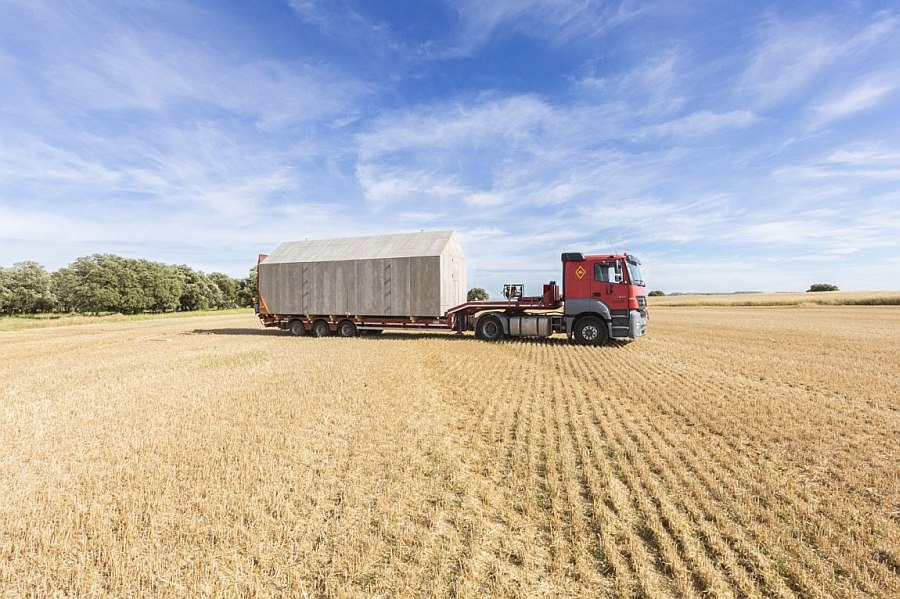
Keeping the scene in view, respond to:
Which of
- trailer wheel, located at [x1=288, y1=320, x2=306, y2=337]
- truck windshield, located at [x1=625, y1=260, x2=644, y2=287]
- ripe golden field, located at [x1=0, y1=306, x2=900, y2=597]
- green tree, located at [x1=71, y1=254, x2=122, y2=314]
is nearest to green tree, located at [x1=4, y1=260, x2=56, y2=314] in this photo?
green tree, located at [x1=71, y1=254, x2=122, y2=314]

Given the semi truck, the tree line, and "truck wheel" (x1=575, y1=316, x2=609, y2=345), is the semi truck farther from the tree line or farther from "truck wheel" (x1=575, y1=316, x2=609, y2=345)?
the tree line

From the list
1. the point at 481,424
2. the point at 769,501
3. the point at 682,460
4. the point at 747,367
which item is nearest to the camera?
the point at 769,501

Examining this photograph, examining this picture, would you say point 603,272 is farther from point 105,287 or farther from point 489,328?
point 105,287

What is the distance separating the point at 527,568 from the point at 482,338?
16098mm

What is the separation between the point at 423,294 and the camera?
18.7 meters

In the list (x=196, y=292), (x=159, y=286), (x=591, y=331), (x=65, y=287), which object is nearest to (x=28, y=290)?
(x=65, y=287)

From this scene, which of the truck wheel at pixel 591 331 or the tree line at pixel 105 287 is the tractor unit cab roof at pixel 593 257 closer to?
the truck wheel at pixel 591 331

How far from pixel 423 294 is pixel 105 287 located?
66.9 metres

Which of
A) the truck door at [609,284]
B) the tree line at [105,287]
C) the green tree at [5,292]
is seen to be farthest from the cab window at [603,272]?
the green tree at [5,292]

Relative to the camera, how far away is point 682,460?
19.0ft

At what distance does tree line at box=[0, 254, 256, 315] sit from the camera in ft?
201

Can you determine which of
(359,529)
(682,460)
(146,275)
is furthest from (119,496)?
(146,275)

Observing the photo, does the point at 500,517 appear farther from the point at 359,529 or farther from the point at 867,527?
the point at 867,527

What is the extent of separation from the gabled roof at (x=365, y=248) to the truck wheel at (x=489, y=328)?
4.07 meters
